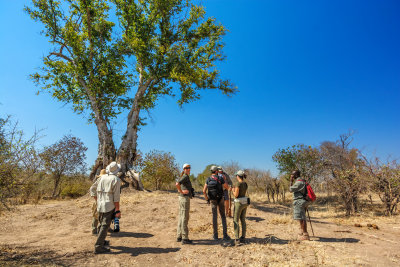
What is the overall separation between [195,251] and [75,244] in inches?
133

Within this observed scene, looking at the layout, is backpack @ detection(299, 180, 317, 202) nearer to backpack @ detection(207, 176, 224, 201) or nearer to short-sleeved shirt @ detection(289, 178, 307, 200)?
short-sleeved shirt @ detection(289, 178, 307, 200)

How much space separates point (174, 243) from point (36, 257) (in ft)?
10.9

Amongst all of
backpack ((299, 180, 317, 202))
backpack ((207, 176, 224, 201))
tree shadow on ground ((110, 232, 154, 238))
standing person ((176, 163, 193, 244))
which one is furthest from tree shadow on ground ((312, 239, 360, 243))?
tree shadow on ground ((110, 232, 154, 238))

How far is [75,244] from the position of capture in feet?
20.5

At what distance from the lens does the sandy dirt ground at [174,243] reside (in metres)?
5.20

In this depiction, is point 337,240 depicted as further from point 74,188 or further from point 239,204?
point 74,188

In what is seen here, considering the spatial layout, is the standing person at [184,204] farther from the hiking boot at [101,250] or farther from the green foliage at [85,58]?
the green foliage at [85,58]

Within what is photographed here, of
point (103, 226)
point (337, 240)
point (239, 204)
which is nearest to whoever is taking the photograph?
point (103, 226)

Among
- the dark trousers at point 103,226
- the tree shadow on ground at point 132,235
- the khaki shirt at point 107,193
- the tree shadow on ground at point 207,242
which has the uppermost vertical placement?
the khaki shirt at point 107,193

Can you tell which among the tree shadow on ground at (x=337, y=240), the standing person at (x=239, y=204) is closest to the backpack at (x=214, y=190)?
the standing person at (x=239, y=204)

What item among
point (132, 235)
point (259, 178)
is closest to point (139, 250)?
point (132, 235)

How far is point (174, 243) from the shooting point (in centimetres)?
645

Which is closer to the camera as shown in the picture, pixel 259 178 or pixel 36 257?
pixel 36 257

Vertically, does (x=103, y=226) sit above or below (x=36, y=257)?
above
